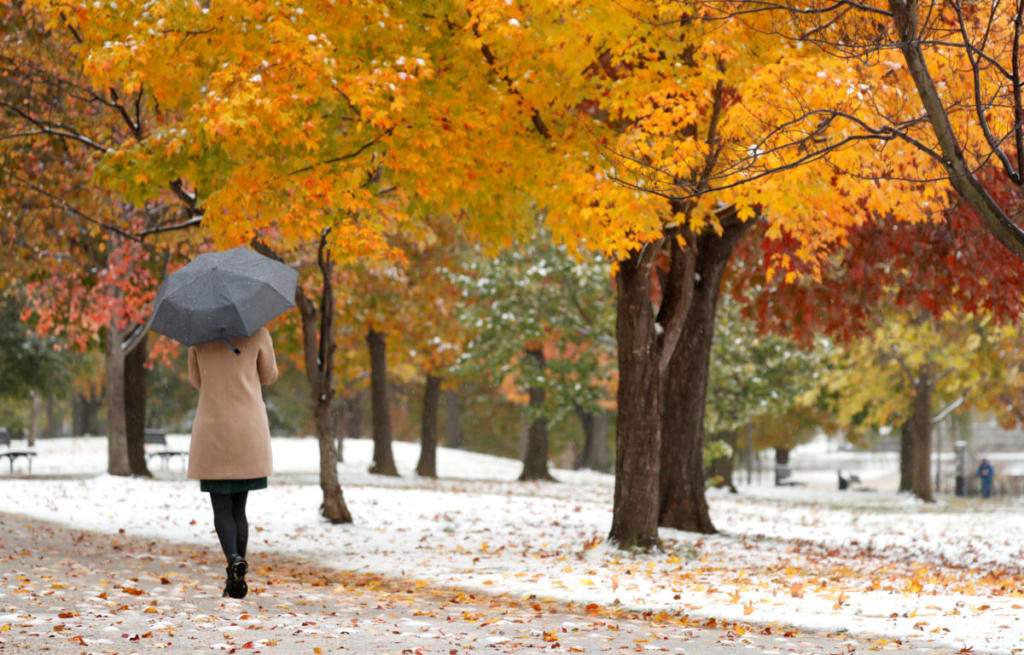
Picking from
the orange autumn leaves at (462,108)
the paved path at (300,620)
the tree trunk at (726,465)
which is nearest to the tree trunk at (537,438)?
the tree trunk at (726,465)

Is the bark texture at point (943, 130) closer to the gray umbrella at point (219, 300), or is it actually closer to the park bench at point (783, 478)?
the gray umbrella at point (219, 300)

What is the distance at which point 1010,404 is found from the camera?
2944 centimetres

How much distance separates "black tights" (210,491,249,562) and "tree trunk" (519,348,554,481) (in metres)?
19.8

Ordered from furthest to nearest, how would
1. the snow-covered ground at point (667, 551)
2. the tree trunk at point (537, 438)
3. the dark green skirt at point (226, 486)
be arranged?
the tree trunk at point (537, 438) < the snow-covered ground at point (667, 551) < the dark green skirt at point (226, 486)

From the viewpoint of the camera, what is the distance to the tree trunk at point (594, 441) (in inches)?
1570

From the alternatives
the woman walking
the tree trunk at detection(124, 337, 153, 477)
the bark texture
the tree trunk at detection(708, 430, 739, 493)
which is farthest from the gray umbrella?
the tree trunk at detection(708, 430, 739, 493)

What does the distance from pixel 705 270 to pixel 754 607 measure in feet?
19.4

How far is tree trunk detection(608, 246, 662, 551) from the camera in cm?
1147

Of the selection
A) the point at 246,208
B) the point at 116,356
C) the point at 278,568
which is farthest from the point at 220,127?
the point at 116,356

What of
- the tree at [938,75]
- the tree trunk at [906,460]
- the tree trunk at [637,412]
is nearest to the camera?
the tree at [938,75]

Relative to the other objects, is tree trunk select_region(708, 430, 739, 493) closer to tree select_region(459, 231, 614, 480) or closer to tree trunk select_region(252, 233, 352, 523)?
tree select_region(459, 231, 614, 480)

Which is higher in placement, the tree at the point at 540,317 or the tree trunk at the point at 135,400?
the tree at the point at 540,317

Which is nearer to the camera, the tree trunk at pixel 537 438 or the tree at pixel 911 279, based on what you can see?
the tree at pixel 911 279

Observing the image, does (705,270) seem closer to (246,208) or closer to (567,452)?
(246,208)
